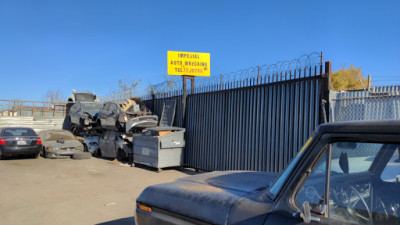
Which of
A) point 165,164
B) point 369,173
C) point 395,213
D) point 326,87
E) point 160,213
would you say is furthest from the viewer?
point 165,164

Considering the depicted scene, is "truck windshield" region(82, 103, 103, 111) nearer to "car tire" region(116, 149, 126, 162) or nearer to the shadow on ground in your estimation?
"car tire" region(116, 149, 126, 162)

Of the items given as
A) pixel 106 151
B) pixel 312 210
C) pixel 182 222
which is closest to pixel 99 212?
pixel 182 222

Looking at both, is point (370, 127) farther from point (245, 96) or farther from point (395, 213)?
point (245, 96)

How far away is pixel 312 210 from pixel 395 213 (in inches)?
15.9

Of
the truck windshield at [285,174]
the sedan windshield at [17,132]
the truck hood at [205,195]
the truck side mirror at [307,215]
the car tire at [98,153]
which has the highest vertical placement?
the truck windshield at [285,174]

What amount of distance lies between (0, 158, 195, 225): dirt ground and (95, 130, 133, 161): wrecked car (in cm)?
73

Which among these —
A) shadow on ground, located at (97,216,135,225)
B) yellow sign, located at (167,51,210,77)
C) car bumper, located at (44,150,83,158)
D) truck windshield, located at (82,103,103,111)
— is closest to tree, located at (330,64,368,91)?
yellow sign, located at (167,51,210,77)

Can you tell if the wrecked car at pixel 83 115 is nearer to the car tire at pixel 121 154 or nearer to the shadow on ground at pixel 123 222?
the car tire at pixel 121 154

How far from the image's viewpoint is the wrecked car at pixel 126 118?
473 inches

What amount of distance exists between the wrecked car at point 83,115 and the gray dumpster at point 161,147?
6.21m

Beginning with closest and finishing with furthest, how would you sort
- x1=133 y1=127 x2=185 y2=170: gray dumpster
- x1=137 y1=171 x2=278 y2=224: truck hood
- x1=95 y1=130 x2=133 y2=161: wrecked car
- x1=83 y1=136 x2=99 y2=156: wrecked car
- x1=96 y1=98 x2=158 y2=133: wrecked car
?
x1=137 y1=171 x2=278 y2=224: truck hood < x1=133 y1=127 x2=185 y2=170: gray dumpster < x1=96 y1=98 x2=158 y2=133: wrecked car < x1=95 y1=130 x2=133 y2=161: wrecked car < x1=83 y1=136 x2=99 y2=156: wrecked car

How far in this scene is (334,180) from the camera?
5.78 ft

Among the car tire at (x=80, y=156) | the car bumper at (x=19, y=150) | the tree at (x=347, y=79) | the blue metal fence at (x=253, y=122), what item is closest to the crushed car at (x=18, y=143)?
the car bumper at (x=19, y=150)

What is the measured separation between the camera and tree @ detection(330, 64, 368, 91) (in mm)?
33875
